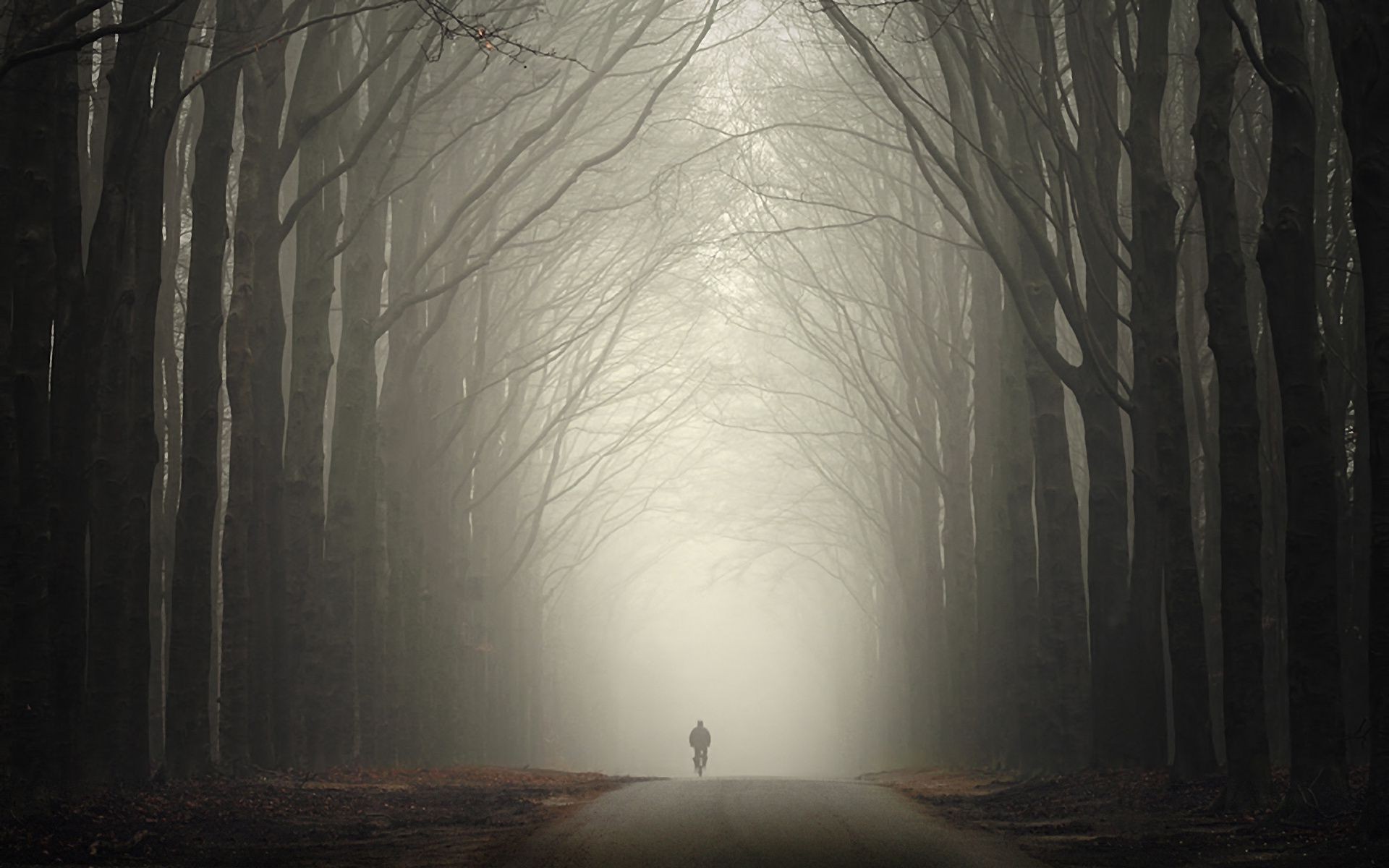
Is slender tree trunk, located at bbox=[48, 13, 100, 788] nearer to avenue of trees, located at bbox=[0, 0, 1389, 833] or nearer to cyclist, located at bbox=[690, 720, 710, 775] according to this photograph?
avenue of trees, located at bbox=[0, 0, 1389, 833]

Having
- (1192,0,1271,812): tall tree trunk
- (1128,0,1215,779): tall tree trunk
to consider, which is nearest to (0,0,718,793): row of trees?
(1192,0,1271,812): tall tree trunk

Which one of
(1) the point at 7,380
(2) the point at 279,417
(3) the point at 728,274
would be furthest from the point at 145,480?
(3) the point at 728,274

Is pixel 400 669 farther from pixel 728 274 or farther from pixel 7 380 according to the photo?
pixel 728 274

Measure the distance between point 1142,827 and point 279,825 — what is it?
19.1 feet

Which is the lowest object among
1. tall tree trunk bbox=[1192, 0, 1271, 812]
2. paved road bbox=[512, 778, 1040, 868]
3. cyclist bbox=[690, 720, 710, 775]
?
cyclist bbox=[690, 720, 710, 775]

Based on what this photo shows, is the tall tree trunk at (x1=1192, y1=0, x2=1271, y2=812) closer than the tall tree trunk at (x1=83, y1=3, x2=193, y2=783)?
Yes

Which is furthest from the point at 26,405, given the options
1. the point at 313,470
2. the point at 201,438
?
the point at 313,470

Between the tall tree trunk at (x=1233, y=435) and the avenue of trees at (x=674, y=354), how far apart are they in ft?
0.12

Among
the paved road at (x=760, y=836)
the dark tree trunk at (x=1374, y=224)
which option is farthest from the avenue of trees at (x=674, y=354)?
the paved road at (x=760, y=836)

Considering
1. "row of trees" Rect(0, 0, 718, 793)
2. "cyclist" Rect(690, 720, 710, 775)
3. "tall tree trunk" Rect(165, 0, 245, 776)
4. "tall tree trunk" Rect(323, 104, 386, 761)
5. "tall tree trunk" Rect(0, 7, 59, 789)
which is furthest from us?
"cyclist" Rect(690, 720, 710, 775)

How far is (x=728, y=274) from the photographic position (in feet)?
106

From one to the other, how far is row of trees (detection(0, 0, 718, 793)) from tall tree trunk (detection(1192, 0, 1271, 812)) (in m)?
4.98

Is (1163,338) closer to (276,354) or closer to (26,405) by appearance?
(276,354)

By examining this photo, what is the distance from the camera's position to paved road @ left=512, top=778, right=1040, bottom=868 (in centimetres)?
785
